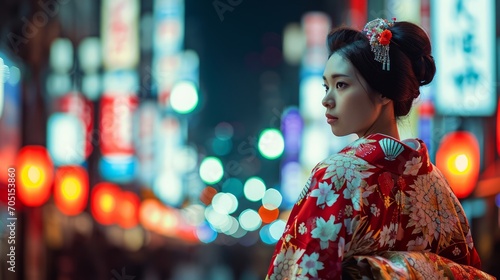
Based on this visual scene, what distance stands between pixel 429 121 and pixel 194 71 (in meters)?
15.9

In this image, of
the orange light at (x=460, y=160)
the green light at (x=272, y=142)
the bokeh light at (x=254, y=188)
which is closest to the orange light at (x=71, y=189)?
the orange light at (x=460, y=160)

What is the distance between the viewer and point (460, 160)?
35.3 feet

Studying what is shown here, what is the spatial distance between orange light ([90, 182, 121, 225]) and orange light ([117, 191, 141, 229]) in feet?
2.78

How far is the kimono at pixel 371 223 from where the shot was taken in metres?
2.47

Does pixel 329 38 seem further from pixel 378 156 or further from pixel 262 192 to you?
pixel 262 192

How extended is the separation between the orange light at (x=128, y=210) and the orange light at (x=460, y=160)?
32.9ft

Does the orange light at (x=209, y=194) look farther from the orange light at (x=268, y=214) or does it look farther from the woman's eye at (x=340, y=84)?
the woman's eye at (x=340, y=84)

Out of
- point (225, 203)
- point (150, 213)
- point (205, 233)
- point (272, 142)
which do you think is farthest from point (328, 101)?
point (225, 203)

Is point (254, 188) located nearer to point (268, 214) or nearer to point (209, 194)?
point (268, 214)

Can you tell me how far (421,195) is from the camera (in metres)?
2.74

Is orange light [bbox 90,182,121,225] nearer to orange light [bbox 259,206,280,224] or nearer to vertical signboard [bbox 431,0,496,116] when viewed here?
vertical signboard [bbox 431,0,496,116]

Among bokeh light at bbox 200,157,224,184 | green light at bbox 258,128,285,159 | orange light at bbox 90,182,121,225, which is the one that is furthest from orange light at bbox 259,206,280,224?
orange light at bbox 90,182,121,225

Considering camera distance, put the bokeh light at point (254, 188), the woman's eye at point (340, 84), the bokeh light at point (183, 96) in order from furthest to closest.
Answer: the bokeh light at point (254, 188)
the bokeh light at point (183, 96)
the woman's eye at point (340, 84)

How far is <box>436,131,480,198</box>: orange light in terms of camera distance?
10500 millimetres
